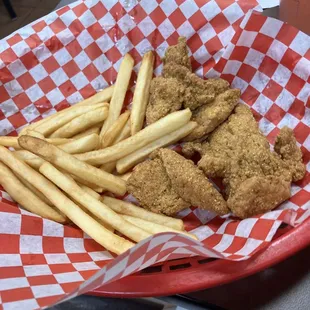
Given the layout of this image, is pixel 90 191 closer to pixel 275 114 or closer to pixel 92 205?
pixel 92 205

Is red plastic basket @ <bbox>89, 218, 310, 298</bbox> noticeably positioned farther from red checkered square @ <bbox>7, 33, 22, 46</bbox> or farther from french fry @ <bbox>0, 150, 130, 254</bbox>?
red checkered square @ <bbox>7, 33, 22, 46</bbox>

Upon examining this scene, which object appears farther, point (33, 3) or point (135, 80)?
point (33, 3)

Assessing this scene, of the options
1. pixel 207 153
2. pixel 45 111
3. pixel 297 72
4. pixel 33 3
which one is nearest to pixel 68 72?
pixel 45 111

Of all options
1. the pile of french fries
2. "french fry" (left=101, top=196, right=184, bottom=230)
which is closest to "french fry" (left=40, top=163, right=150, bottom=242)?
the pile of french fries

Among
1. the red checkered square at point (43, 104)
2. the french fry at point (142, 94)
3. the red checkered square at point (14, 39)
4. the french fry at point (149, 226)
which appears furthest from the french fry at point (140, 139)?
the red checkered square at point (14, 39)

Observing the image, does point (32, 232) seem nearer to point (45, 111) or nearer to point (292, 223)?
point (45, 111)

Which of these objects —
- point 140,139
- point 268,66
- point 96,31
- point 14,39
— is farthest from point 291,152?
point 14,39
